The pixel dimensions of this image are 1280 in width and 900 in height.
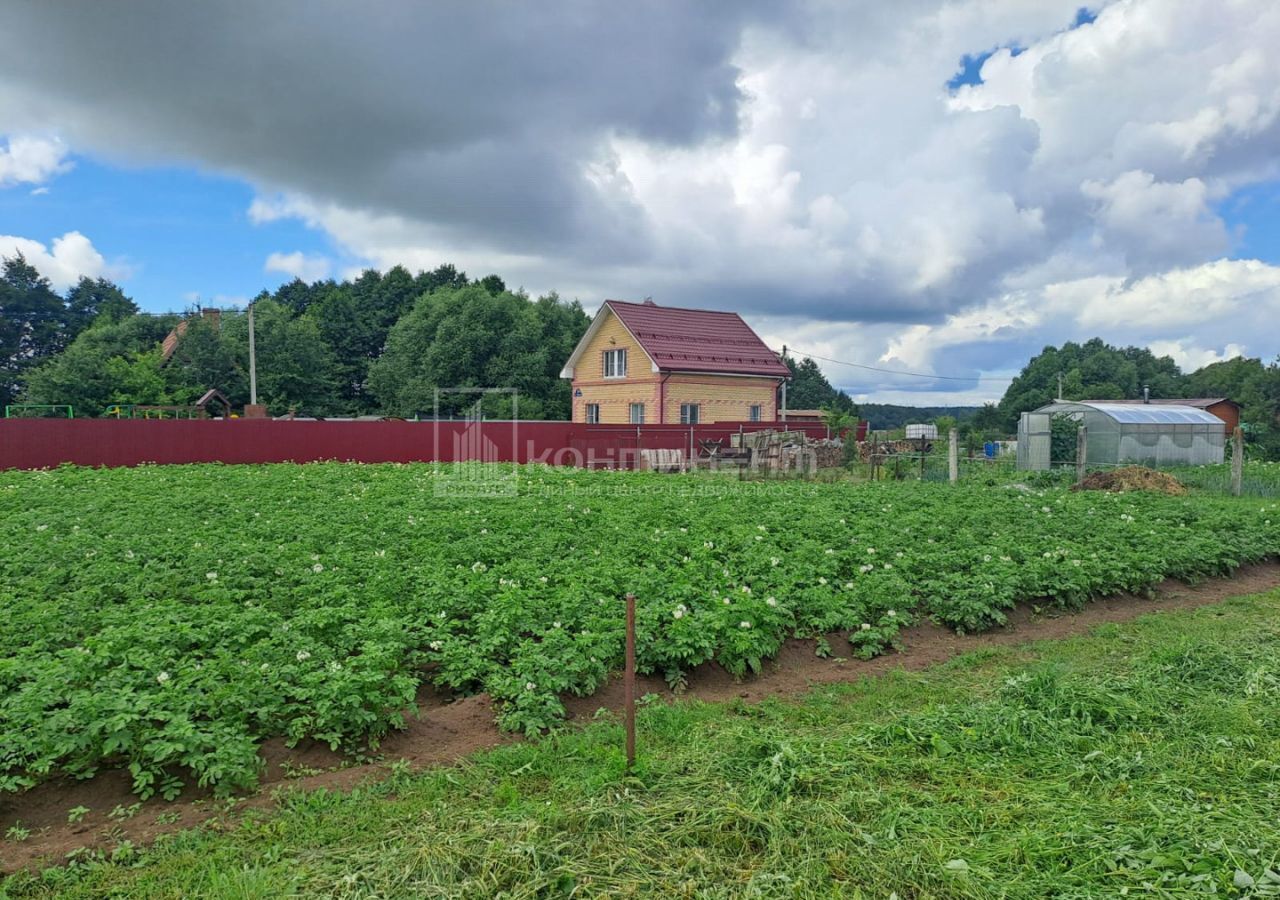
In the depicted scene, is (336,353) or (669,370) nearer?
(669,370)

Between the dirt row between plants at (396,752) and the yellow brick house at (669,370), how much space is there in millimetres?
20614

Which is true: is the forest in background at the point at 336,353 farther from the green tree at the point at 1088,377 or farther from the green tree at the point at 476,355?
the green tree at the point at 1088,377

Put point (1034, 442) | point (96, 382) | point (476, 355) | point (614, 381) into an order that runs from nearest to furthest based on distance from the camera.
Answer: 1. point (1034, 442)
2. point (614, 381)
3. point (96, 382)
4. point (476, 355)

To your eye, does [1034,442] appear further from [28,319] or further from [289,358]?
[28,319]

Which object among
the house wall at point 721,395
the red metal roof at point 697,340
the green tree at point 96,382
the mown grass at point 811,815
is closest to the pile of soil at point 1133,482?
the mown grass at point 811,815

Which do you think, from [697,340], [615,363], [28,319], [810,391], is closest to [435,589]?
[615,363]

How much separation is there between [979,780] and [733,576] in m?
3.09

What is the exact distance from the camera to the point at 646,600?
577 cm

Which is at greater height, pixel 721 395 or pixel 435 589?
pixel 721 395

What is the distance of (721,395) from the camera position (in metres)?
28.4

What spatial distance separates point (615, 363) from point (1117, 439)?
1712 centimetres

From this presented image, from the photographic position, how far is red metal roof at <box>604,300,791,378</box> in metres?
27.8

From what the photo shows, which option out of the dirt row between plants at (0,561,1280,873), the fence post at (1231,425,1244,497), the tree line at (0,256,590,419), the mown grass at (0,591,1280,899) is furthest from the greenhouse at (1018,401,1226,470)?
the tree line at (0,256,590,419)

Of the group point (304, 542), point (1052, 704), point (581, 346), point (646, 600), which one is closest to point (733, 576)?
point (646, 600)
